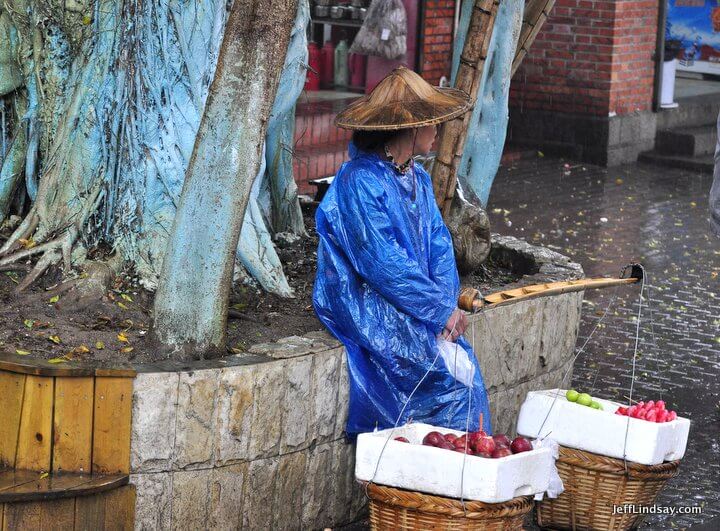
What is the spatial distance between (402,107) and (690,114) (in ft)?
33.8

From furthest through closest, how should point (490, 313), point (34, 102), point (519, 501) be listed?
1. point (34, 102)
2. point (490, 313)
3. point (519, 501)

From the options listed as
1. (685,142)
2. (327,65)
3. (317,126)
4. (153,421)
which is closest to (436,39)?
(327,65)

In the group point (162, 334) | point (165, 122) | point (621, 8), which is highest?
point (621, 8)

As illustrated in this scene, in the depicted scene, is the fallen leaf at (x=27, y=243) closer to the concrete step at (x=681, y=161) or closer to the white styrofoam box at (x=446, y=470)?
the white styrofoam box at (x=446, y=470)

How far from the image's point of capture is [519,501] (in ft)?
14.7

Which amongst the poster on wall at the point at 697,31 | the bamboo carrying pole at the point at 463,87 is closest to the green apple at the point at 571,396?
the bamboo carrying pole at the point at 463,87

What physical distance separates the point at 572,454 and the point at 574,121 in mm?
8979

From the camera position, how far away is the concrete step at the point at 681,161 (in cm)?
1348

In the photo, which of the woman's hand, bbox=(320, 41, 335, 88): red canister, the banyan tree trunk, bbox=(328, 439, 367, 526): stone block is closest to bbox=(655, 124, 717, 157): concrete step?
bbox=(320, 41, 335, 88): red canister

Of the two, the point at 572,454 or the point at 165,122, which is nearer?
the point at 572,454

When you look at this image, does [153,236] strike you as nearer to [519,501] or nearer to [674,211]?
[519,501]

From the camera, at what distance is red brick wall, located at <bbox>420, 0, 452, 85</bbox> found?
1262 cm

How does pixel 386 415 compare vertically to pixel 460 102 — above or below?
below

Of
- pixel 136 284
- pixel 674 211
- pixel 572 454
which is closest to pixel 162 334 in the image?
pixel 136 284
